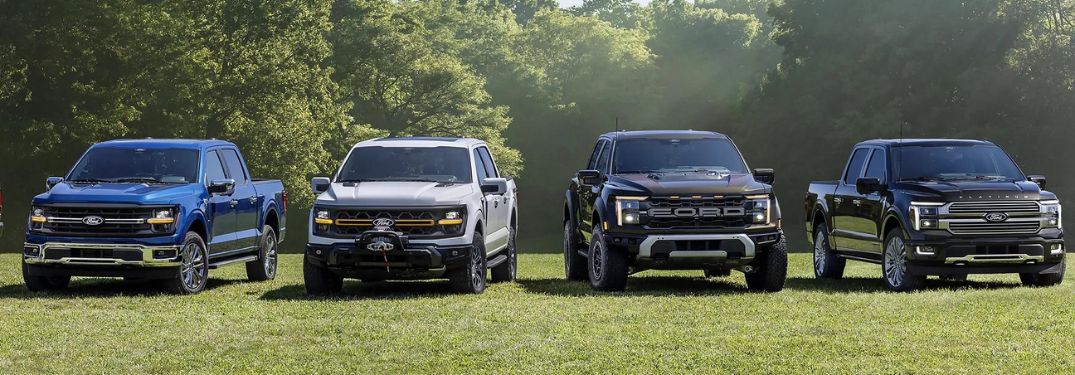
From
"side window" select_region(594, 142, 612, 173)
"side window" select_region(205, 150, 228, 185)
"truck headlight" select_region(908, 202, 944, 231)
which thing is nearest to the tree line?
"side window" select_region(205, 150, 228, 185)

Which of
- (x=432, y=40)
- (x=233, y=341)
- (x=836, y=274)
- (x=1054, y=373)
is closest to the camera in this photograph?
(x=1054, y=373)

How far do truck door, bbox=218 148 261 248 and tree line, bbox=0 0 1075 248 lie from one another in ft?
79.1

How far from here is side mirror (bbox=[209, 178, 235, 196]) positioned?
19141 mm

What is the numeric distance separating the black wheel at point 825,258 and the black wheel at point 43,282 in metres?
10.8

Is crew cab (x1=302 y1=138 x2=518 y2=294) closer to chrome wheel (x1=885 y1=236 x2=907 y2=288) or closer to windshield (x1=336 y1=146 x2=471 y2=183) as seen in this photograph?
windshield (x1=336 y1=146 x2=471 y2=183)

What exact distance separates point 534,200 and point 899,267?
210ft

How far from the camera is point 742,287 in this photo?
19.6 m

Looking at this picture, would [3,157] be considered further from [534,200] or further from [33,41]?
[534,200]

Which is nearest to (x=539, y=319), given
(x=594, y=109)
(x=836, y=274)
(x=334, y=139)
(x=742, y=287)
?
(x=742, y=287)

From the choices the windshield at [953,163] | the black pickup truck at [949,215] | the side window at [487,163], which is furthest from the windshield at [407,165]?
the windshield at [953,163]

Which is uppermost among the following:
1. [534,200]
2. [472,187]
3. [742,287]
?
[472,187]

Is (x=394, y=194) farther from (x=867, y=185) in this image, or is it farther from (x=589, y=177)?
(x=867, y=185)

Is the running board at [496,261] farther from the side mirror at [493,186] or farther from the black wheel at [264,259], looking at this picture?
the black wheel at [264,259]

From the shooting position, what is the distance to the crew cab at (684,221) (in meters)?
18.0
